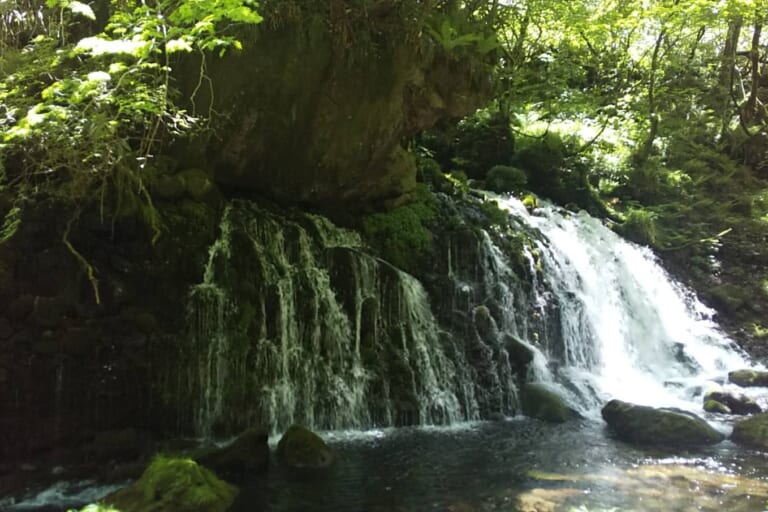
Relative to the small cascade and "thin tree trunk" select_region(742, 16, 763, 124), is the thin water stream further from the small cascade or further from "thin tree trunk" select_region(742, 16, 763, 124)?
"thin tree trunk" select_region(742, 16, 763, 124)

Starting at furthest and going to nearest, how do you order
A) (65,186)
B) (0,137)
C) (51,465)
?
1. (65,186)
2. (51,465)
3. (0,137)

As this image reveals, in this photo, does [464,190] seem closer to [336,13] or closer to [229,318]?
[336,13]

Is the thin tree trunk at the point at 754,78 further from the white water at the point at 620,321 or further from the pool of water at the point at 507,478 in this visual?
the pool of water at the point at 507,478

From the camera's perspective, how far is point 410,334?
9.91 meters

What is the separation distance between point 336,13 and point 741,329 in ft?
38.6

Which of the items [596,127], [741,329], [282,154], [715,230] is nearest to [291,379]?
[282,154]

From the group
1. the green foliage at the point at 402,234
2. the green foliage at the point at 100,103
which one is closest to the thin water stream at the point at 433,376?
the green foliage at the point at 402,234

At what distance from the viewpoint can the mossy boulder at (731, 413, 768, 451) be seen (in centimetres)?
793

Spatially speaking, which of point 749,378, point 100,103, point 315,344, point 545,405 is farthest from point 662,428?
point 100,103

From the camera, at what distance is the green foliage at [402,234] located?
1098cm

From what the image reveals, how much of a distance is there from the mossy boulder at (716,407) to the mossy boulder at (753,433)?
132cm

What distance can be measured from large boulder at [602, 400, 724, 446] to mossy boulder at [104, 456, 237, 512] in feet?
18.2

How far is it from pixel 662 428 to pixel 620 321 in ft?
17.7

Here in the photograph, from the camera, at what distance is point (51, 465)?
665cm
